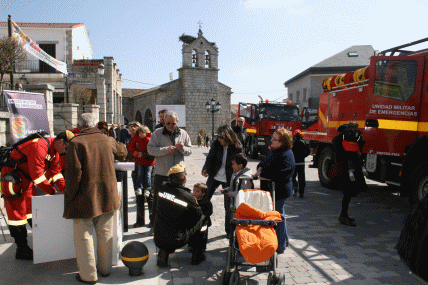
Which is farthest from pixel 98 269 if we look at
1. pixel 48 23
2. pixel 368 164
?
pixel 48 23

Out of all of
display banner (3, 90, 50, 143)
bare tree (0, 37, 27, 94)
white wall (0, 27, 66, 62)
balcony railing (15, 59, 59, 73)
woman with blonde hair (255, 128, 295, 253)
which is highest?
white wall (0, 27, 66, 62)

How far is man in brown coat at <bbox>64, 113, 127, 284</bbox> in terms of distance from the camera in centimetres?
320

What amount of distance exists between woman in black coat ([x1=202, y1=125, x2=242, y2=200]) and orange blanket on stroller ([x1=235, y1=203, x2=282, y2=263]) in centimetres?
153

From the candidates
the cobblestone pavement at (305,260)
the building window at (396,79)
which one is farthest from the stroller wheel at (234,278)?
the building window at (396,79)

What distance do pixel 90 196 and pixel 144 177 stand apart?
2.26 m

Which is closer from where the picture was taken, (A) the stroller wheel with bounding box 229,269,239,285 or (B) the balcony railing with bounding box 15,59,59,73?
(A) the stroller wheel with bounding box 229,269,239,285

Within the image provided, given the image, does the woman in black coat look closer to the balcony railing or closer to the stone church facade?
the balcony railing

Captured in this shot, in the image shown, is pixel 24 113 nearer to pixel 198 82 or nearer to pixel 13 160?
pixel 13 160

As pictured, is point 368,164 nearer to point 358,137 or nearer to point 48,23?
point 358,137

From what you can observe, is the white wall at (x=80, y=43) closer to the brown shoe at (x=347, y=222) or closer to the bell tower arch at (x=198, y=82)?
the bell tower arch at (x=198, y=82)

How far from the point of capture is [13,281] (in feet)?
11.1

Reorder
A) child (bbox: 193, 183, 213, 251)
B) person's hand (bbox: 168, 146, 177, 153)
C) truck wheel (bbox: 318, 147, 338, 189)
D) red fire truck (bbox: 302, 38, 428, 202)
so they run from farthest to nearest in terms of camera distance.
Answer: truck wheel (bbox: 318, 147, 338, 189)
red fire truck (bbox: 302, 38, 428, 202)
person's hand (bbox: 168, 146, 177, 153)
child (bbox: 193, 183, 213, 251)

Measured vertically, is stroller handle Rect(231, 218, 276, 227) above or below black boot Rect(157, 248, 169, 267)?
above

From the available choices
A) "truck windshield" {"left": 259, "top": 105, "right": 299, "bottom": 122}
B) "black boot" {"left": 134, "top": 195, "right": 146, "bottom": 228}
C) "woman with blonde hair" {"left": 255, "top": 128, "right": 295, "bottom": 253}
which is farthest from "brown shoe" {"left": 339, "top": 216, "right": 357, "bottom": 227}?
"truck windshield" {"left": 259, "top": 105, "right": 299, "bottom": 122}
